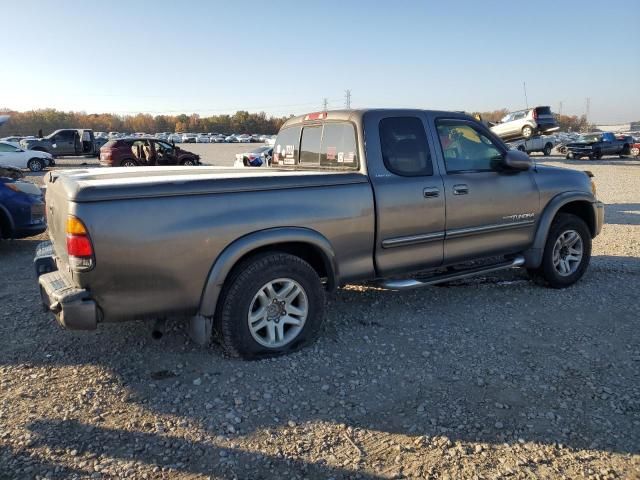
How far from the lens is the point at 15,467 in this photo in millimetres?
2553

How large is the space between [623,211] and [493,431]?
995 centimetres

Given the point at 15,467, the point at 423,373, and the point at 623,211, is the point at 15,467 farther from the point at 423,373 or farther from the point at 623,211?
the point at 623,211

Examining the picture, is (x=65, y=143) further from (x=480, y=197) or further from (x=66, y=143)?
(x=480, y=197)

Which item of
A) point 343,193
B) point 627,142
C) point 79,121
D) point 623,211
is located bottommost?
point 623,211

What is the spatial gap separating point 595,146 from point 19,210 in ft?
103

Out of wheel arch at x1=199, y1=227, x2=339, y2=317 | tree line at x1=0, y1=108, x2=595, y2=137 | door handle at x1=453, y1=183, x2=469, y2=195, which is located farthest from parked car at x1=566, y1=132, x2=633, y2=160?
tree line at x1=0, y1=108, x2=595, y2=137

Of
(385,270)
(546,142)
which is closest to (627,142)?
(546,142)

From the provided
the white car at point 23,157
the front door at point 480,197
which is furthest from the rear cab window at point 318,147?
the white car at point 23,157

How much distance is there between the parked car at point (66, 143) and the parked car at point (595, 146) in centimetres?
2924

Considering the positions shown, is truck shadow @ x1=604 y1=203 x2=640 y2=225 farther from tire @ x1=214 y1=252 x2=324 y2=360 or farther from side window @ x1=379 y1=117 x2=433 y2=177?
tire @ x1=214 y1=252 x2=324 y2=360

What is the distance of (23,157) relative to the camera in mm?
22062

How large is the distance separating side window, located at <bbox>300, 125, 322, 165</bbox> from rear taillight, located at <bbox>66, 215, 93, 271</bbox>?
7.98 ft

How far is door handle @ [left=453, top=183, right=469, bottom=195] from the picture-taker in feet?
14.8

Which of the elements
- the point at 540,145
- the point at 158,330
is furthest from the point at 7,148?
the point at 540,145
